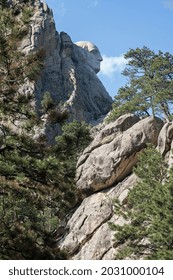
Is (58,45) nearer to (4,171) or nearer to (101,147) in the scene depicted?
(101,147)

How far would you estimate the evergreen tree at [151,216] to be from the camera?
1311 cm

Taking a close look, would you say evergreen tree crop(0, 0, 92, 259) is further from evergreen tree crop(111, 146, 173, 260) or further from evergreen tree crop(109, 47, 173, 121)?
evergreen tree crop(109, 47, 173, 121)

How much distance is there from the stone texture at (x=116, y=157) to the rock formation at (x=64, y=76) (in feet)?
106

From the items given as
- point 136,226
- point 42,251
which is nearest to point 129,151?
point 136,226

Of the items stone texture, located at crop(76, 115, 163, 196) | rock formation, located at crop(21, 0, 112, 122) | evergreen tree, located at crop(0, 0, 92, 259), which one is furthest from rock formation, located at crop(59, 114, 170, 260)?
rock formation, located at crop(21, 0, 112, 122)

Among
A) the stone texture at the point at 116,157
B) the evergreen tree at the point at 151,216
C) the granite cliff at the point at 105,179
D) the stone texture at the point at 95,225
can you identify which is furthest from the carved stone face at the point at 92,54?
the evergreen tree at the point at 151,216

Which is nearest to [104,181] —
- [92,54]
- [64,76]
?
[64,76]

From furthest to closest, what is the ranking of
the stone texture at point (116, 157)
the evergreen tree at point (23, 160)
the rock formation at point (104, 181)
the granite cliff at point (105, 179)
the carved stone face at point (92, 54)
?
1. the carved stone face at point (92, 54)
2. the stone texture at point (116, 157)
3. the rock formation at point (104, 181)
4. the granite cliff at point (105, 179)
5. the evergreen tree at point (23, 160)

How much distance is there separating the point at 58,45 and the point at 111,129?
41933 millimetres

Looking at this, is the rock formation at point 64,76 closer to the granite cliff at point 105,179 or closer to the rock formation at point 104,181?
the granite cliff at point 105,179

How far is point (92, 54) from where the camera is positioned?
95812 millimetres

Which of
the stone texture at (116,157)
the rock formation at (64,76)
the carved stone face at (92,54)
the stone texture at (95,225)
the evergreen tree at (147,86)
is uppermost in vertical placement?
the carved stone face at (92,54)

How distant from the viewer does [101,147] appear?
26656mm

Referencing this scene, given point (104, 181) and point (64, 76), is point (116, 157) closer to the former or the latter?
point (104, 181)
